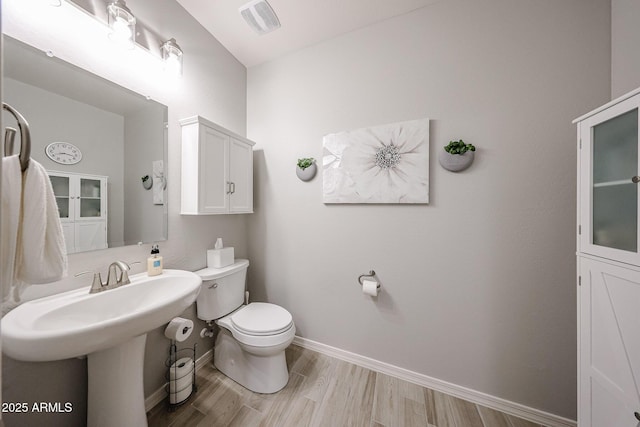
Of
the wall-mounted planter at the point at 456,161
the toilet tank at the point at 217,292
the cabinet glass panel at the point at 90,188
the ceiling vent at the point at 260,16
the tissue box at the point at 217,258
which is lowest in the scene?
the toilet tank at the point at 217,292

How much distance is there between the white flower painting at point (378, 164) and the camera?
1535 millimetres

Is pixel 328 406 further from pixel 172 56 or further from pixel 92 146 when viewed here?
pixel 172 56

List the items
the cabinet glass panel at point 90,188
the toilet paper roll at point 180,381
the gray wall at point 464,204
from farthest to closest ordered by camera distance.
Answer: the toilet paper roll at point 180,381, the gray wall at point 464,204, the cabinet glass panel at point 90,188

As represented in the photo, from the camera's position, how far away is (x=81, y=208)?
44.5 inches

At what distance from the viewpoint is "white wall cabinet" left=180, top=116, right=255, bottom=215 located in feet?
4.93

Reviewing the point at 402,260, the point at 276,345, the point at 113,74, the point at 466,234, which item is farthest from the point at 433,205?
the point at 113,74

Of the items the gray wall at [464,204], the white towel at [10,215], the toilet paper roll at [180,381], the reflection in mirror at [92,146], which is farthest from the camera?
the toilet paper roll at [180,381]

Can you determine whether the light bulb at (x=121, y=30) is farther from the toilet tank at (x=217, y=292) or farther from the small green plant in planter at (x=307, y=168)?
the toilet tank at (x=217, y=292)

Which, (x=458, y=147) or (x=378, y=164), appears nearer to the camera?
(x=458, y=147)

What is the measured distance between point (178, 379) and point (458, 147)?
2159 millimetres

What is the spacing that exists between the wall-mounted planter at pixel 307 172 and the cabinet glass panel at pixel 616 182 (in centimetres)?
148

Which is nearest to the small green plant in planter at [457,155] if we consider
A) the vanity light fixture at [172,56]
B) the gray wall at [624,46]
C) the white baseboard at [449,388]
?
the gray wall at [624,46]

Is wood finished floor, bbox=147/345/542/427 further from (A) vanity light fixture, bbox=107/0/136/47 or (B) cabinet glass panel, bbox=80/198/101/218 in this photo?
(A) vanity light fixture, bbox=107/0/136/47

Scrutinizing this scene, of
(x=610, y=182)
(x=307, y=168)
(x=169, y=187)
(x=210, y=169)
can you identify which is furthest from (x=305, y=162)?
(x=610, y=182)
